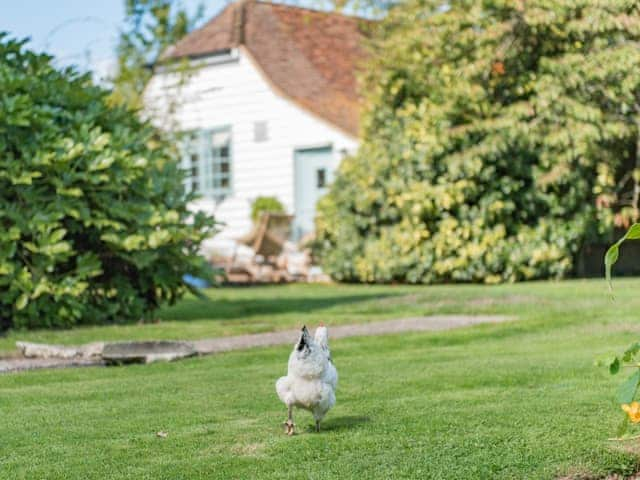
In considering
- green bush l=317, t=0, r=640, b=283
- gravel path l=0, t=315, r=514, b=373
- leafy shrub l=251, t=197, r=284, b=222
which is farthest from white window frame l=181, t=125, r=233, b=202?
gravel path l=0, t=315, r=514, b=373

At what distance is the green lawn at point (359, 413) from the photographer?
5703mm

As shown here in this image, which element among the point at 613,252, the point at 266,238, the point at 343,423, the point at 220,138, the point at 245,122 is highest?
the point at 245,122

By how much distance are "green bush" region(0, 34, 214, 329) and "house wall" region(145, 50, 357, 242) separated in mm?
10219

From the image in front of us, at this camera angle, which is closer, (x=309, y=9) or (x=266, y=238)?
(x=266, y=238)

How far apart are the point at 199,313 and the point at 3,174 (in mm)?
3487

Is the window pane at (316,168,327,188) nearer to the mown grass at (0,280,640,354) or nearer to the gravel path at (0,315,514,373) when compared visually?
the mown grass at (0,280,640,354)

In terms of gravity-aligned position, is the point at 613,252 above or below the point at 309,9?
below

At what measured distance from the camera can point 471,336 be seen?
1096 cm

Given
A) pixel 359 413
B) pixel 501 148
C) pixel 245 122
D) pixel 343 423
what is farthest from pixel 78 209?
pixel 245 122

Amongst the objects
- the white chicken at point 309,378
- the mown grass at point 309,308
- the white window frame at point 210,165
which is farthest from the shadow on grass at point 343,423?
the white window frame at point 210,165

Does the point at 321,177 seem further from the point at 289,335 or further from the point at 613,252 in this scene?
the point at 613,252

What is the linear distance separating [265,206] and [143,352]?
1459 centimetres

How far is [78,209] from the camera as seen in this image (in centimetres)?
1223

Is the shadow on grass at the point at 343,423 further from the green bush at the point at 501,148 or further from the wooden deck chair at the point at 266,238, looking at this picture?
the wooden deck chair at the point at 266,238
